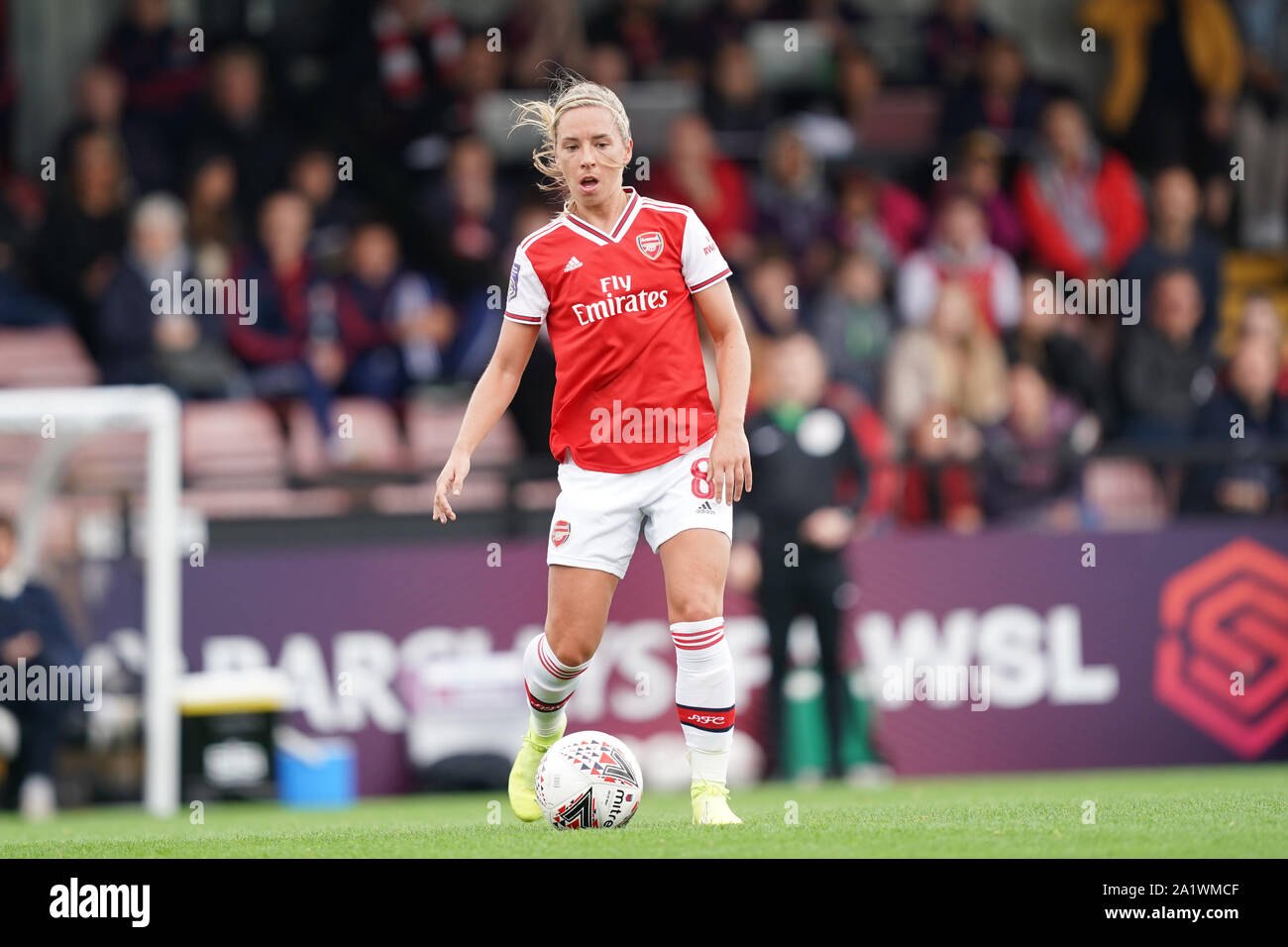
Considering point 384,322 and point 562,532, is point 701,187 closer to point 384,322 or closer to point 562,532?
point 384,322

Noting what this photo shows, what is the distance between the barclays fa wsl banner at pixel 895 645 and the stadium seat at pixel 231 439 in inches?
24.7

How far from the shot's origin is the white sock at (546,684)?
6.23 m

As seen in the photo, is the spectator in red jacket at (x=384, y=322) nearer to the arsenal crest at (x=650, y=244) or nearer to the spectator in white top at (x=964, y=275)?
the spectator in white top at (x=964, y=275)

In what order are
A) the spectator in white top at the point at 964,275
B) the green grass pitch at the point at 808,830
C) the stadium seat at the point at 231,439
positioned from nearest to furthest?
1. the green grass pitch at the point at 808,830
2. the stadium seat at the point at 231,439
3. the spectator in white top at the point at 964,275

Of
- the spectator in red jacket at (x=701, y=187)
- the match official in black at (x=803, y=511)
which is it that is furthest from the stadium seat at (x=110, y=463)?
the spectator in red jacket at (x=701, y=187)

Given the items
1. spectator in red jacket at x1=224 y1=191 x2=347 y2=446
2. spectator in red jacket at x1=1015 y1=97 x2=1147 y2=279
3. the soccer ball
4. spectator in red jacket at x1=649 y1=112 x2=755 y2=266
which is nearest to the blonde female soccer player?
the soccer ball

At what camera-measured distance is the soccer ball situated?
238 inches

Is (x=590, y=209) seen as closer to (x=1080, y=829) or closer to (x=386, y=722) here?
(x=1080, y=829)

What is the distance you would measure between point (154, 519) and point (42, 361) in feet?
8.11

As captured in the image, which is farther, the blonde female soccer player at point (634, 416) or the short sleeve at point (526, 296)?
the short sleeve at point (526, 296)

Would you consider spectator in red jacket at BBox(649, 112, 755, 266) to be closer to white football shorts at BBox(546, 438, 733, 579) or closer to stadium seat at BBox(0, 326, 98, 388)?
stadium seat at BBox(0, 326, 98, 388)

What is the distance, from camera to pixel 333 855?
5426 mm

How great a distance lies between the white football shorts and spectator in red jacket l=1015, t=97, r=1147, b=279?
7823 mm

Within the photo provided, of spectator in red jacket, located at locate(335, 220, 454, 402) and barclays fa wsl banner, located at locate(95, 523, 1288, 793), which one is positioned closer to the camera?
barclays fa wsl banner, located at locate(95, 523, 1288, 793)
